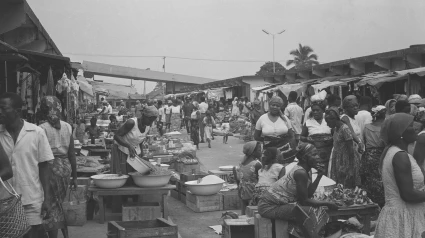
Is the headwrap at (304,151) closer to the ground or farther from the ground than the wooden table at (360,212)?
farther from the ground

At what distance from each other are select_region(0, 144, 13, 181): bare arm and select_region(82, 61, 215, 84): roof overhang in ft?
118

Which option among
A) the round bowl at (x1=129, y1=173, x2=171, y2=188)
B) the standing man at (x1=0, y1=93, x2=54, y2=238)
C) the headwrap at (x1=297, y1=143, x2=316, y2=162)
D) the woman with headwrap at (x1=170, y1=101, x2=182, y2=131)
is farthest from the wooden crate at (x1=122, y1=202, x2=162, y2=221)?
the woman with headwrap at (x1=170, y1=101, x2=182, y2=131)

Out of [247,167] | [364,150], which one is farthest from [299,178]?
[364,150]

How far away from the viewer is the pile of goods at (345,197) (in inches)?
238

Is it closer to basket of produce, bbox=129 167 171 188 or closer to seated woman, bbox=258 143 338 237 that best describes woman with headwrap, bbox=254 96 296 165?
basket of produce, bbox=129 167 171 188

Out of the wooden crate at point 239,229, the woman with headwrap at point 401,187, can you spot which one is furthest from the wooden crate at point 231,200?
the woman with headwrap at point 401,187

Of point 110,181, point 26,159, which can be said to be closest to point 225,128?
point 110,181

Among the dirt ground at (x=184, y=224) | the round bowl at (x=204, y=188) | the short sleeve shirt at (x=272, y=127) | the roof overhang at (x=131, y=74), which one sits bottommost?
the dirt ground at (x=184, y=224)

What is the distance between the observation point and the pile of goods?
604 cm

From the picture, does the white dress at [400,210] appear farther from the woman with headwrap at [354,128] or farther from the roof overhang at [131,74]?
the roof overhang at [131,74]

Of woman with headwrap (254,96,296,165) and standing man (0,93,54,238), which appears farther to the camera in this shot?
woman with headwrap (254,96,296,165)

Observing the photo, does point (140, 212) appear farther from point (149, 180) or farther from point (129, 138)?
point (129, 138)

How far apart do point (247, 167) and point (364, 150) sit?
72.3 inches

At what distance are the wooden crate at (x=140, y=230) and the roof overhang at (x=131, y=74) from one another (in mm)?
34565
